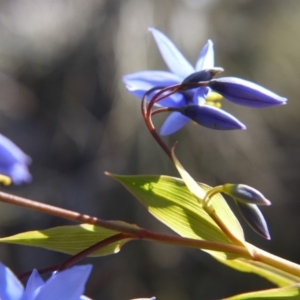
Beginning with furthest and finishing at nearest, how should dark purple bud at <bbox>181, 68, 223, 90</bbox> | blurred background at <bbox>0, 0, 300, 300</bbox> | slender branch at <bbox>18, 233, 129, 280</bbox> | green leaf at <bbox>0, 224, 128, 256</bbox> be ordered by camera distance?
blurred background at <bbox>0, 0, 300, 300</bbox> < dark purple bud at <bbox>181, 68, 223, 90</bbox> < green leaf at <bbox>0, 224, 128, 256</bbox> < slender branch at <bbox>18, 233, 129, 280</bbox>

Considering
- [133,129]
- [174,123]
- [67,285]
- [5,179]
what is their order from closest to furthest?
1. [67,285]
2. [5,179]
3. [174,123]
4. [133,129]

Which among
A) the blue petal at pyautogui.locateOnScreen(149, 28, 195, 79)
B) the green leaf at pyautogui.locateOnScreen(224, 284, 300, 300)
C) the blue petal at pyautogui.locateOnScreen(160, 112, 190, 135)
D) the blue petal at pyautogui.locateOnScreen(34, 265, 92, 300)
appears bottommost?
the green leaf at pyautogui.locateOnScreen(224, 284, 300, 300)

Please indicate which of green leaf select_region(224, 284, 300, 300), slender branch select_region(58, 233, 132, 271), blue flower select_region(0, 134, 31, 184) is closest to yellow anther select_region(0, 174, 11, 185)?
blue flower select_region(0, 134, 31, 184)

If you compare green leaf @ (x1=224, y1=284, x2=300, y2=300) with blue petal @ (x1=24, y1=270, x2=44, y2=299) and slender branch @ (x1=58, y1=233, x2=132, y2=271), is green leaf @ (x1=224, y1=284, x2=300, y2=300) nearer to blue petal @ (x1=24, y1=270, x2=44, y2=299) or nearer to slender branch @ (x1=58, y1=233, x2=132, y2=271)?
slender branch @ (x1=58, y1=233, x2=132, y2=271)

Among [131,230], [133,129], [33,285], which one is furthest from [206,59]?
[133,129]

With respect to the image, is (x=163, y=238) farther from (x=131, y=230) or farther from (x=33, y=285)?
(x=33, y=285)

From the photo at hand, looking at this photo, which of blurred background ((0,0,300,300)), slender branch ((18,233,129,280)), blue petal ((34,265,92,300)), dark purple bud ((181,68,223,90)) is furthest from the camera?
blurred background ((0,0,300,300))
